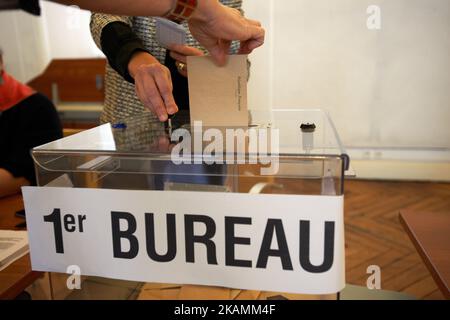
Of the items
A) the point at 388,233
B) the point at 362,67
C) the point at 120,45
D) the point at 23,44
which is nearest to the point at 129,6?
the point at 120,45

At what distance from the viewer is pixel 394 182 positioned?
2889 millimetres

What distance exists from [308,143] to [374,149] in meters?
2.49

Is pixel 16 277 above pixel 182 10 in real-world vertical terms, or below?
below

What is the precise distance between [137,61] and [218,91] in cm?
25

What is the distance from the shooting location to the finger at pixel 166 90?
26.7 inches

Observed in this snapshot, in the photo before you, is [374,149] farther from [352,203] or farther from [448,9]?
[448,9]

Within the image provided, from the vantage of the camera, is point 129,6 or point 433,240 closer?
point 129,6

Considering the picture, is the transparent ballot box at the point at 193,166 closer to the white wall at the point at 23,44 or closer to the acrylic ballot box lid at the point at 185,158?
the acrylic ballot box lid at the point at 185,158

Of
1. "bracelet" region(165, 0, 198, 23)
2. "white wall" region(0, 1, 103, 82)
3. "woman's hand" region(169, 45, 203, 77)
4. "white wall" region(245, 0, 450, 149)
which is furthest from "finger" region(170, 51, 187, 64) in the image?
"white wall" region(0, 1, 103, 82)

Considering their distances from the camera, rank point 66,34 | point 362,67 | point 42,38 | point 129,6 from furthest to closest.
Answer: point 42,38 → point 66,34 → point 362,67 → point 129,6

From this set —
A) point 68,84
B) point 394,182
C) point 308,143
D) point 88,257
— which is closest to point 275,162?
point 308,143

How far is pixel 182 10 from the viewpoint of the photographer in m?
0.47

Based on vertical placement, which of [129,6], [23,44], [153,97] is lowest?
[153,97]

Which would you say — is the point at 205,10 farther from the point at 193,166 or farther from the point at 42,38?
the point at 42,38
